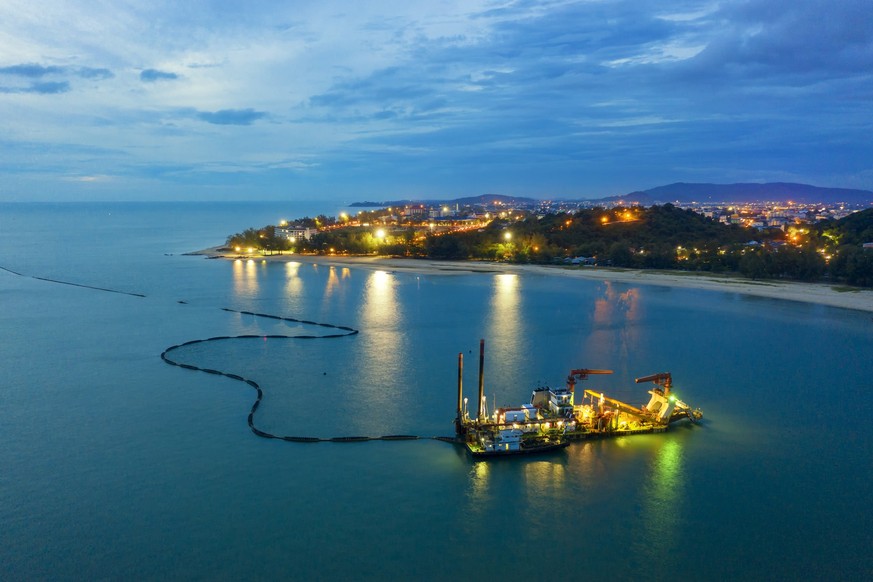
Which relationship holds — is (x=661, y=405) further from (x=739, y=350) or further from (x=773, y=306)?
(x=773, y=306)

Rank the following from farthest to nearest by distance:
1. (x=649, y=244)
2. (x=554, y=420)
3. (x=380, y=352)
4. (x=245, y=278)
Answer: (x=649, y=244) → (x=245, y=278) → (x=380, y=352) → (x=554, y=420)

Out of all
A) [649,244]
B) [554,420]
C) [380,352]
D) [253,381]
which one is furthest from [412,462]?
[649,244]

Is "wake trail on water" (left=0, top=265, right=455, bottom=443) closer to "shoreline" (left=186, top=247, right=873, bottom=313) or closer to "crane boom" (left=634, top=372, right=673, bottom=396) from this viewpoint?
"crane boom" (left=634, top=372, right=673, bottom=396)

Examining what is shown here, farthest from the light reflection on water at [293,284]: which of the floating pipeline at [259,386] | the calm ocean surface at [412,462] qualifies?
the calm ocean surface at [412,462]

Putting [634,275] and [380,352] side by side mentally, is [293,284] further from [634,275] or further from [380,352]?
[634,275]

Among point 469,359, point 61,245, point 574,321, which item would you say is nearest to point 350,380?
point 469,359

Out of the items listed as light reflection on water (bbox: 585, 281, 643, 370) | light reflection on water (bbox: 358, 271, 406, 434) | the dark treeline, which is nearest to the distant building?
the dark treeline
